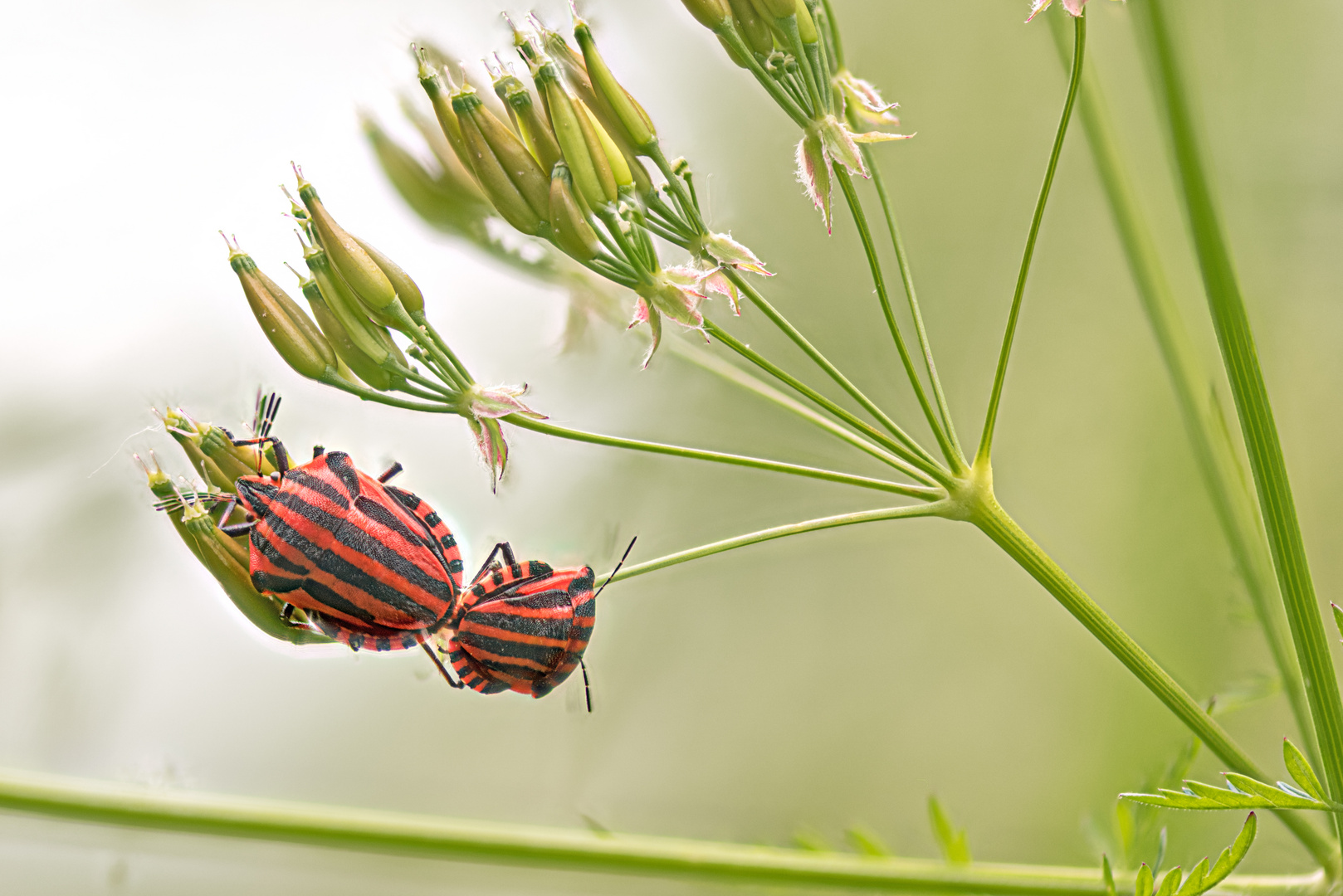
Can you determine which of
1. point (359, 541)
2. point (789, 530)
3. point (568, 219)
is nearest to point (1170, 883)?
point (789, 530)

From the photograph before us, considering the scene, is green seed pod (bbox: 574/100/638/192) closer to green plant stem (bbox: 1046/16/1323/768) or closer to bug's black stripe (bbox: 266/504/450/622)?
bug's black stripe (bbox: 266/504/450/622)

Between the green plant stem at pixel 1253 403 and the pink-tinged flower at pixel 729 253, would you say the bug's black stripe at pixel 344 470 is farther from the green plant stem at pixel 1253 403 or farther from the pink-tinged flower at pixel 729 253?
the green plant stem at pixel 1253 403

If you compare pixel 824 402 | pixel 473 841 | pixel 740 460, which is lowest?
pixel 473 841

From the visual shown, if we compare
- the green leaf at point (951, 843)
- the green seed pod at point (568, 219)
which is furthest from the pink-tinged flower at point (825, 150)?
the green leaf at point (951, 843)

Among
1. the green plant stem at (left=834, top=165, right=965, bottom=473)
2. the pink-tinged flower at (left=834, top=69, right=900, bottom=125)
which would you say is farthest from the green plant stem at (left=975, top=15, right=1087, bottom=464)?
the pink-tinged flower at (left=834, top=69, right=900, bottom=125)

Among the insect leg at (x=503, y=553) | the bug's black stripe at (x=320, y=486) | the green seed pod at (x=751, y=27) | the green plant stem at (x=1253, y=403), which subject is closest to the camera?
the green plant stem at (x=1253, y=403)

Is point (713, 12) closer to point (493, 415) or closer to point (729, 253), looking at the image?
point (729, 253)

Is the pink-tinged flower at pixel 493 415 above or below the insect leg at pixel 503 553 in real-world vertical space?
above
